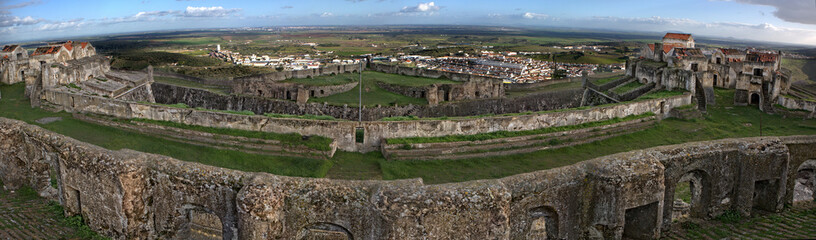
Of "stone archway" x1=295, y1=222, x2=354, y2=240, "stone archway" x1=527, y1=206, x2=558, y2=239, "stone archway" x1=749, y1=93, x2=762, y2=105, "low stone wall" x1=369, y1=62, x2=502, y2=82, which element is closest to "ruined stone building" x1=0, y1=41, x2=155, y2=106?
"low stone wall" x1=369, y1=62, x2=502, y2=82

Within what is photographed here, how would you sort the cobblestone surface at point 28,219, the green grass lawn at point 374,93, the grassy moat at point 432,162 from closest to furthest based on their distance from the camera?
the cobblestone surface at point 28,219 → the grassy moat at point 432,162 → the green grass lawn at point 374,93

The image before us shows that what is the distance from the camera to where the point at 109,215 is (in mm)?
10906

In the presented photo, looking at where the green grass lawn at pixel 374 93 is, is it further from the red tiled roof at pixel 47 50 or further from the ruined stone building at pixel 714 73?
the red tiled roof at pixel 47 50

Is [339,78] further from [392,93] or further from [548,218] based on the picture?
[548,218]

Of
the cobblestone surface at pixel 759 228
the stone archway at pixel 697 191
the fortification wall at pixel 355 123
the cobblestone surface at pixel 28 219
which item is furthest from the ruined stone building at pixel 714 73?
the cobblestone surface at pixel 28 219

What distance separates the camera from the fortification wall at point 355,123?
2083cm

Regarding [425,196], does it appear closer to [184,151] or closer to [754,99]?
[184,151]

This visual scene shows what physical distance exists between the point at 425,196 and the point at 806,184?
13452mm

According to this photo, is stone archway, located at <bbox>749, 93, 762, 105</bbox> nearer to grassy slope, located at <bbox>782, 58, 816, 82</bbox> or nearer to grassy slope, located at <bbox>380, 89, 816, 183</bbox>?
grassy slope, located at <bbox>380, 89, 816, 183</bbox>

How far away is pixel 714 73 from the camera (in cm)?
3416

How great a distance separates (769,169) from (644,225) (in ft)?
12.9

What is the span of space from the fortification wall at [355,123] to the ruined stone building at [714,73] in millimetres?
6367

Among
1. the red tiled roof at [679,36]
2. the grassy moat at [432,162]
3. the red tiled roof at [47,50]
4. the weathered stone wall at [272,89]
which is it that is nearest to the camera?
the grassy moat at [432,162]

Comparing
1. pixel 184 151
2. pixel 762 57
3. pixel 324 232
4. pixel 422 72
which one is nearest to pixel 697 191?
pixel 324 232
